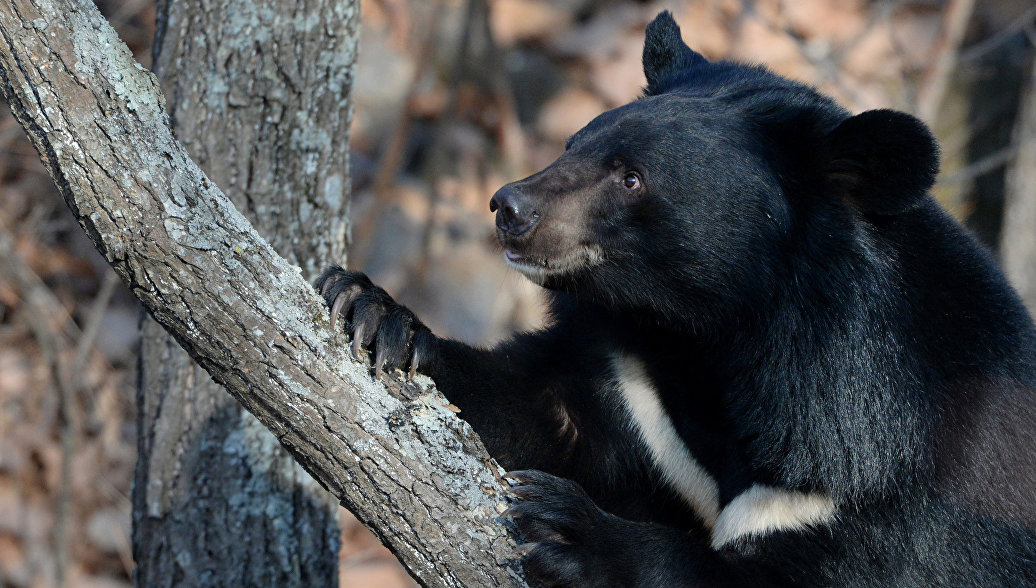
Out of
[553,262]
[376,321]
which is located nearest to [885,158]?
[553,262]

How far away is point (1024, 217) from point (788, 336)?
17.3ft

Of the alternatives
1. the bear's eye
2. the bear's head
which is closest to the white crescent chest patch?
the bear's head

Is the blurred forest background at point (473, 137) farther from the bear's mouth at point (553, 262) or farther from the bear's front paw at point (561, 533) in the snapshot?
the bear's front paw at point (561, 533)

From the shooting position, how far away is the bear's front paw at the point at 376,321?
2.27 m

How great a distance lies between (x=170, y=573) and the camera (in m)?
3.11

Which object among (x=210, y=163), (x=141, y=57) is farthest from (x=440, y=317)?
(x=210, y=163)

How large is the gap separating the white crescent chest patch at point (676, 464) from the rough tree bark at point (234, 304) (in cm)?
71

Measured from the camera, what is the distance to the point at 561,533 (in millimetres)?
2166

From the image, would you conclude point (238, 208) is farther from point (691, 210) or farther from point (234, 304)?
point (691, 210)

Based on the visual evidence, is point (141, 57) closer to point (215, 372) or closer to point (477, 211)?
point (477, 211)

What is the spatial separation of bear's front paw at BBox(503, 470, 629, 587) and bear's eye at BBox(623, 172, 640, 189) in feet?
2.64

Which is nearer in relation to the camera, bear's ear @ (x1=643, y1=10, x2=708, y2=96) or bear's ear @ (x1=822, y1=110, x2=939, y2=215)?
bear's ear @ (x1=822, y1=110, x2=939, y2=215)

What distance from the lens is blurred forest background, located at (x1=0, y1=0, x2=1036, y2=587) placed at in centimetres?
629

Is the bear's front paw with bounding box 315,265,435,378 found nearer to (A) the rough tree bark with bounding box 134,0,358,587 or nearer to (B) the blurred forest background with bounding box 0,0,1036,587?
(A) the rough tree bark with bounding box 134,0,358,587
